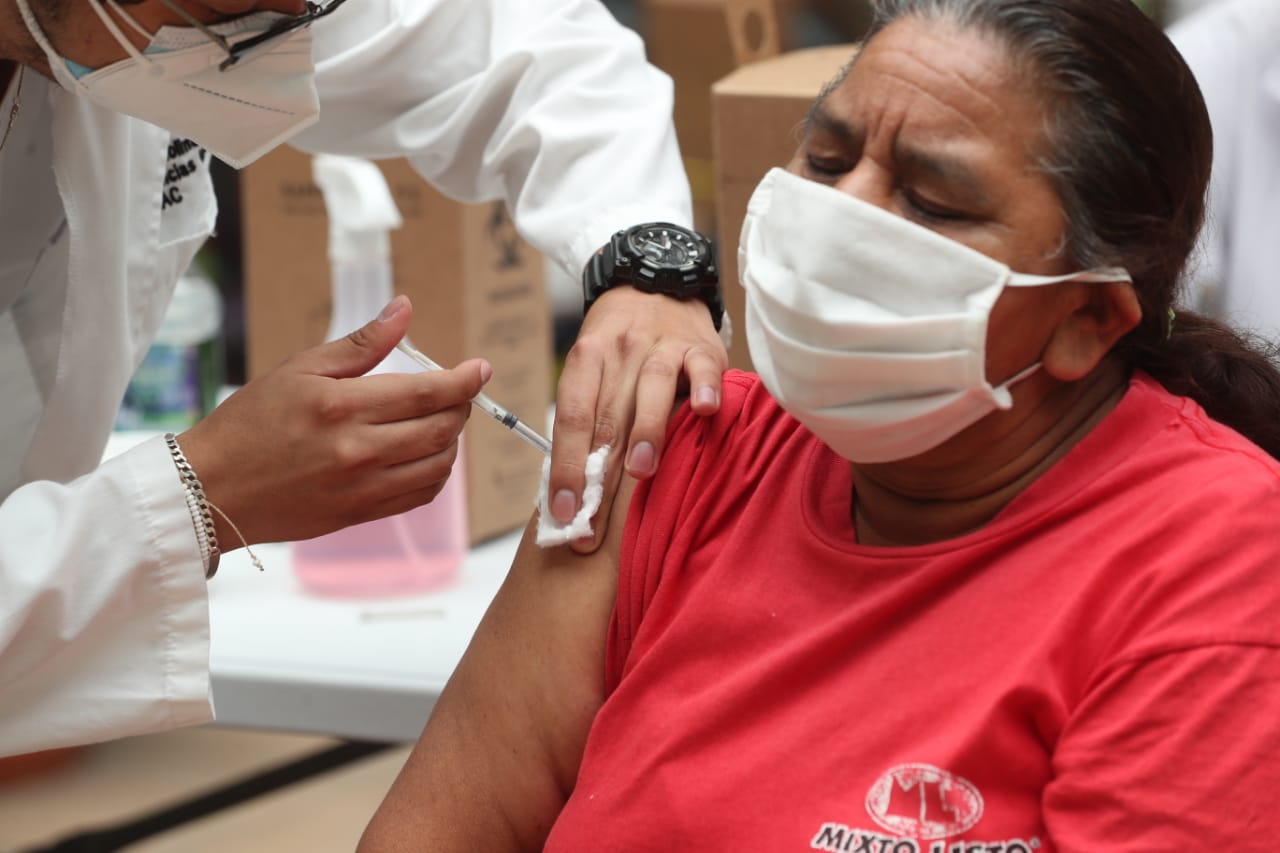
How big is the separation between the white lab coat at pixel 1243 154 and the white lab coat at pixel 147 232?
75 cm

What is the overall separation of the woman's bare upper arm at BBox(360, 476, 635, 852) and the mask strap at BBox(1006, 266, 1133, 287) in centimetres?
43

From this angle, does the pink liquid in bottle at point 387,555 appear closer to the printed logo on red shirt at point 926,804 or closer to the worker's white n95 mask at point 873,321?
the worker's white n95 mask at point 873,321

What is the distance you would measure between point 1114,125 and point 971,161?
0.11 meters

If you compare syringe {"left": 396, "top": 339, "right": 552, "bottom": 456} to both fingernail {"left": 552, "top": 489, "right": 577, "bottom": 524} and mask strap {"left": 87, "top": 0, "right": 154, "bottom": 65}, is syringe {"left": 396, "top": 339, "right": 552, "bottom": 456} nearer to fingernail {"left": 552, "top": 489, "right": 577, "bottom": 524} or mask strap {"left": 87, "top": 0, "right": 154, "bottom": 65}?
fingernail {"left": 552, "top": 489, "right": 577, "bottom": 524}

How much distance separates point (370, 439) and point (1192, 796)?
2.50 ft

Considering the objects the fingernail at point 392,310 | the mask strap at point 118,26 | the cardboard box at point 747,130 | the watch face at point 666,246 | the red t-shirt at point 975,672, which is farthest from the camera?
the cardboard box at point 747,130

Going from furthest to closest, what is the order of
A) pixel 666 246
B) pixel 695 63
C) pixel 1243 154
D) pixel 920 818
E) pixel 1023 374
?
pixel 695 63
pixel 1243 154
pixel 666 246
pixel 1023 374
pixel 920 818

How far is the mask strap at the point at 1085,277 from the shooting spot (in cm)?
116

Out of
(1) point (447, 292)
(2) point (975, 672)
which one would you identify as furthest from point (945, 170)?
(1) point (447, 292)

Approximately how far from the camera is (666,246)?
5.30ft

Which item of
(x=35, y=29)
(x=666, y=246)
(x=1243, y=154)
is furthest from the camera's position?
(x=1243, y=154)

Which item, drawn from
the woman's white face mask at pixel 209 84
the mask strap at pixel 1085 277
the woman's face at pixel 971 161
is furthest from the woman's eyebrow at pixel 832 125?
the woman's white face mask at pixel 209 84

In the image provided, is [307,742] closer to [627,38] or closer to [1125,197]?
[627,38]

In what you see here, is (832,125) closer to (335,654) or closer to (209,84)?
(209,84)
